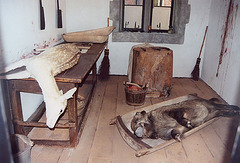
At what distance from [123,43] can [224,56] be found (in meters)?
2.06

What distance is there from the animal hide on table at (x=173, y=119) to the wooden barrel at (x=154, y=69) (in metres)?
0.98

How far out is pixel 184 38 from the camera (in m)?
4.74

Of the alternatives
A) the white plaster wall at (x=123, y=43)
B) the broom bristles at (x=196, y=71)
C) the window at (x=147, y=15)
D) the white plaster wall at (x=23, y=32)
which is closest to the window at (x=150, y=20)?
the window at (x=147, y=15)

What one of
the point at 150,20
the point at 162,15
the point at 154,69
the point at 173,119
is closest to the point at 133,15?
the point at 150,20

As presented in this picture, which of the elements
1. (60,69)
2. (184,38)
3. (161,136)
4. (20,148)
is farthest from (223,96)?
(20,148)

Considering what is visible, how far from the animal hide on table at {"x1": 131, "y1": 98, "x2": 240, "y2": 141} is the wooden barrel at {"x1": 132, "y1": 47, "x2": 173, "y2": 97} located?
3.21 feet

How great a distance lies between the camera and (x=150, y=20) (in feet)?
15.8

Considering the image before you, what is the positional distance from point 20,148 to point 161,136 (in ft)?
4.53

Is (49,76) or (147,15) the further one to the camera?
(147,15)

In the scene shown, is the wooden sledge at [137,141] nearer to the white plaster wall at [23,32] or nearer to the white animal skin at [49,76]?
the white animal skin at [49,76]

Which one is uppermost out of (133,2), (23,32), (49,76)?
(133,2)

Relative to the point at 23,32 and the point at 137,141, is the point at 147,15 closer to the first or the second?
the point at 23,32

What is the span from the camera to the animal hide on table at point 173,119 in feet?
7.55

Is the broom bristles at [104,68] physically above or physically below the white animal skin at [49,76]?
below
